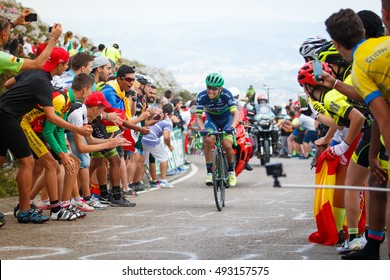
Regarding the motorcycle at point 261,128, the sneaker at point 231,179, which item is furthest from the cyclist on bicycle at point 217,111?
the motorcycle at point 261,128

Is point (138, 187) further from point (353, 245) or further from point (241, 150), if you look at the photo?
point (353, 245)

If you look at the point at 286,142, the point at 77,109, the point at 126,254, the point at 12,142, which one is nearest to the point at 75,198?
the point at 77,109

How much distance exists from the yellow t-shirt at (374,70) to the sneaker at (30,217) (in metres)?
5.16

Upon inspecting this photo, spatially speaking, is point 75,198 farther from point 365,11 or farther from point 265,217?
point 365,11

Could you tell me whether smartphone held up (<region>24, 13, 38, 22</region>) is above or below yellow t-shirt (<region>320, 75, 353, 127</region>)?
above

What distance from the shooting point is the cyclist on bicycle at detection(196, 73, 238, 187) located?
48.0 ft

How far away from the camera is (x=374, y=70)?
5875mm

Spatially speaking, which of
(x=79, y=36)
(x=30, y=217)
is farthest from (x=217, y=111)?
(x=79, y=36)

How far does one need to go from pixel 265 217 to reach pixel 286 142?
20433 mm

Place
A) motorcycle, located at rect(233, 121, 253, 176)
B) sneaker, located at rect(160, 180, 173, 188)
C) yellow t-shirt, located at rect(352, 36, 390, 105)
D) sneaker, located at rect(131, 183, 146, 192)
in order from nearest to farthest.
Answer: yellow t-shirt, located at rect(352, 36, 390, 105) < sneaker, located at rect(131, 183, 146, 192) < sneaker, located at rect(160, 180, 173, 188) < motorcycle, located at rect(233, 121, 253, 176)

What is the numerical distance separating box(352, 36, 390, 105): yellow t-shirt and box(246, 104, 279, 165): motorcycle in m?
18.5

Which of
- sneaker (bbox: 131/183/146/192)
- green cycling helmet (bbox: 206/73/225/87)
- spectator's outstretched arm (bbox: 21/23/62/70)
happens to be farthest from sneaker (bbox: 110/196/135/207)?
spectator's outstretched arm (bbox: 21/23/62/70)

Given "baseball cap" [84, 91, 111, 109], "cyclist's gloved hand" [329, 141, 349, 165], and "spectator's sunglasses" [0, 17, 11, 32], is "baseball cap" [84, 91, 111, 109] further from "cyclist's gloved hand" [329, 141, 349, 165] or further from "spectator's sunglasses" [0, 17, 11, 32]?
"cyclist's gloved hand" [329, 141, 349, 165]

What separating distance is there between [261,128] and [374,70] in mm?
19545
